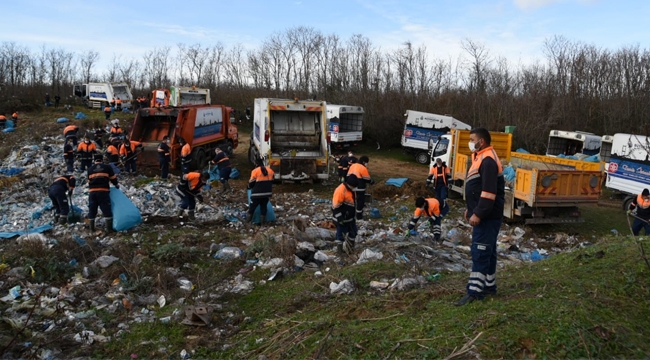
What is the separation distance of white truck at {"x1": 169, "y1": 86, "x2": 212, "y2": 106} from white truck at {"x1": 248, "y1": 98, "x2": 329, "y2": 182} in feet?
26.2

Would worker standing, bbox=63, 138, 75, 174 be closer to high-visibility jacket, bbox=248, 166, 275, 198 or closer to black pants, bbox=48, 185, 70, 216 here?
black pants, bbox=48, 185, 70, 216

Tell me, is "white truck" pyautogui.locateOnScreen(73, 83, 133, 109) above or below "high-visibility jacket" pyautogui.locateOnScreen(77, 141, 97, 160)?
above

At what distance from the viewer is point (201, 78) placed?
4541 cm

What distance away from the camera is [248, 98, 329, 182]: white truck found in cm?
1323

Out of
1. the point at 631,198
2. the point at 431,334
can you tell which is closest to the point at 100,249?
the point at 431,334

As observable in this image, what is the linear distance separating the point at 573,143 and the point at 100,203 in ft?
56.7

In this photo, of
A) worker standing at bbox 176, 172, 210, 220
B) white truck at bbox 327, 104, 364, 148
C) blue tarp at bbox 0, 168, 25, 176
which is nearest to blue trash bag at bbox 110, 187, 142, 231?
worker standing at bbox 176, 172, 210, 220

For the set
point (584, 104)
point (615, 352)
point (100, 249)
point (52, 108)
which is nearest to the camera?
point (615, 352)

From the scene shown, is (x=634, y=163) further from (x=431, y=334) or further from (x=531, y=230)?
(x=431, y=334)

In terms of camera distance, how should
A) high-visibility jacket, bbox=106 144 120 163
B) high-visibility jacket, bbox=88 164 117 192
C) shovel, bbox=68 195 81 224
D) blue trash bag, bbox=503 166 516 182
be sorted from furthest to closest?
high-visibility jacket, bbox=106 144 120 163, blue trash bag, bbox=503 166 516 182, shovel, bbox=68 195 81 224, high-visibility jacket, bbox=88 164 117 192

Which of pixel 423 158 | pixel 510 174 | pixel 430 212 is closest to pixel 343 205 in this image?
pixel 430 212

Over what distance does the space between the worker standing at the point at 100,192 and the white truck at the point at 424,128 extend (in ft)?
50.5

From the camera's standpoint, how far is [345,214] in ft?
23.9

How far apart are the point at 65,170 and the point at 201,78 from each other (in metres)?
33.0
